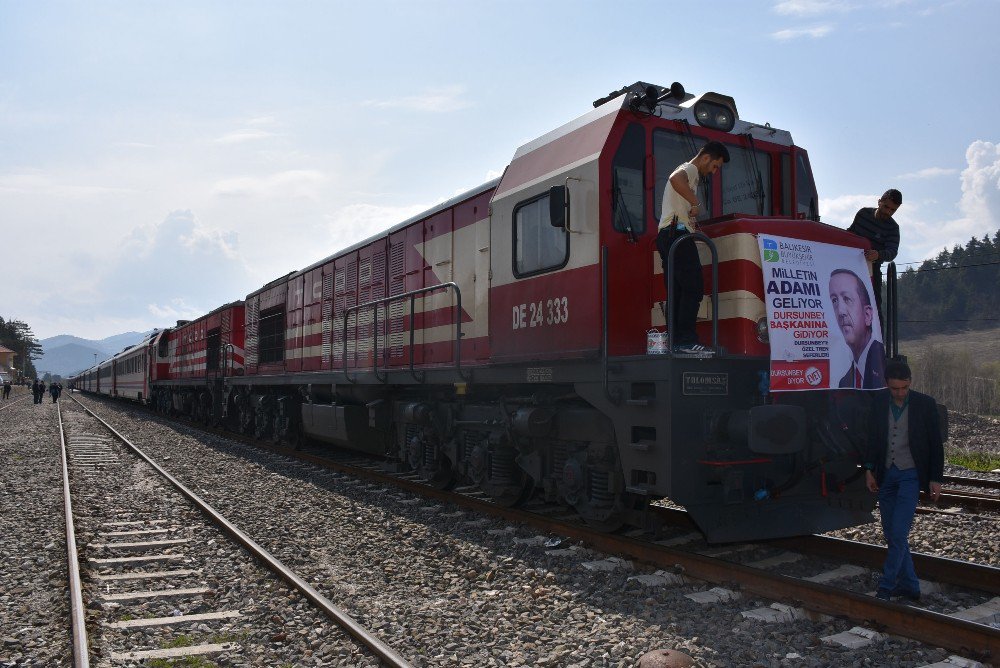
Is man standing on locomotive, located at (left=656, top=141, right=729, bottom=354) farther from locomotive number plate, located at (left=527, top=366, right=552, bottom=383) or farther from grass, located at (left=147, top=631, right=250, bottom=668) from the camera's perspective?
grass, located at (left=147, top=631, right=250, bottom=668)

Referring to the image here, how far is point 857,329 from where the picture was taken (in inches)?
230

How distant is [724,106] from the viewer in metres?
6.52

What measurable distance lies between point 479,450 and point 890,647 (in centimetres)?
430

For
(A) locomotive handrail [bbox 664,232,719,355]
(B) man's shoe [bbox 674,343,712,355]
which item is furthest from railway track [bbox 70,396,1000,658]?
(A) locomotive handrail [bbox 664,232,719,355]

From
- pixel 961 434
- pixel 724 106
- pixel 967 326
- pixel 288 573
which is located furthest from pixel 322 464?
pixel 967 326

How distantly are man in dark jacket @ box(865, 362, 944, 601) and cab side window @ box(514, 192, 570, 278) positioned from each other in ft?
8.69

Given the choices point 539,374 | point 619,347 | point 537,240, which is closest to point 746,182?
point 537,240

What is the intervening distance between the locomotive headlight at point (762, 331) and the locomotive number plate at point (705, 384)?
1.28ft

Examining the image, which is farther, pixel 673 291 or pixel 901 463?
pixel 673 291

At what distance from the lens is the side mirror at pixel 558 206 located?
602 centimetres

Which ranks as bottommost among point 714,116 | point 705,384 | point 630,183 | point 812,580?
point 812,580

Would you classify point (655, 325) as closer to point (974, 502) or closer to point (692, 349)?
point (692, 349)

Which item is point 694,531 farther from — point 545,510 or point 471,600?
point 471,600

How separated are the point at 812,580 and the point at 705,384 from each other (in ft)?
4.94
